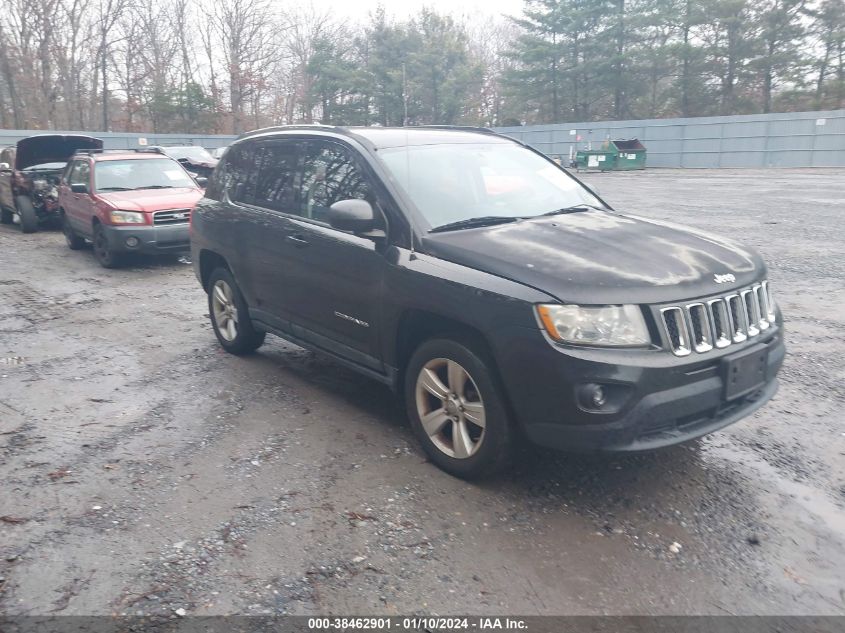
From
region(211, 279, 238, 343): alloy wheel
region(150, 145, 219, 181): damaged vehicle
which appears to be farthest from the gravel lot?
region(150, 145, 219, 181): damaged vehicle

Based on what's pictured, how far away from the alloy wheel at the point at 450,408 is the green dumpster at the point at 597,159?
110ft

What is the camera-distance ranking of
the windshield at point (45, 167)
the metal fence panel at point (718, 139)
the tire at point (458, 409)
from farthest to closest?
the metal fence panel at point (718, 139), the windshield at point (45, 167), the tire at point (458, 409)

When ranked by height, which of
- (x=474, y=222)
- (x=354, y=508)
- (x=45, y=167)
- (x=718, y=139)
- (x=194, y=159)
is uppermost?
(x=718, y=139)

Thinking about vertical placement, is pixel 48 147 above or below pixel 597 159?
below

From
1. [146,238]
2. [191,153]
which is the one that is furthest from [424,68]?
[146,238]

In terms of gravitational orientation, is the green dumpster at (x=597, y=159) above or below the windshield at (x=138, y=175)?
above

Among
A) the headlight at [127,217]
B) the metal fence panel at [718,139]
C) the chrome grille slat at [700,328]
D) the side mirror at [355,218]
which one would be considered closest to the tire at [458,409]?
the side mirror at [355,218]

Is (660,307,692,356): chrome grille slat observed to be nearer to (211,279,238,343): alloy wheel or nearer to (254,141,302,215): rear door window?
(254,141,302,215): rear door window

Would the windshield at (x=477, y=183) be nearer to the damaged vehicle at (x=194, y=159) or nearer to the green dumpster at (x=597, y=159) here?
the damaged vehicle at (x=194, y=159)

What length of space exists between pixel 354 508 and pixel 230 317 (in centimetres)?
313

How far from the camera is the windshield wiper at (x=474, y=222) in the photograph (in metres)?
4.25

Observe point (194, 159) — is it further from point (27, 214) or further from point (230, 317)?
point (230, 317)

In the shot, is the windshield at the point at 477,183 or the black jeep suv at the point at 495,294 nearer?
the black jeep suv at the point at 495,294

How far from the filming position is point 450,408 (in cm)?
400
